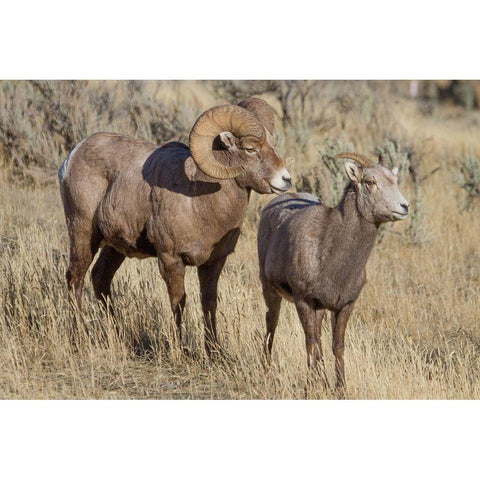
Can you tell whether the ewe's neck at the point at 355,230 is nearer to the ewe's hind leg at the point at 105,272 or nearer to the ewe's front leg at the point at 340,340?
the ewe's front leg at the point at 340,340

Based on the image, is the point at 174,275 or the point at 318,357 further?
the point at 174,275

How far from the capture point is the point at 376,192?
6.07 metres

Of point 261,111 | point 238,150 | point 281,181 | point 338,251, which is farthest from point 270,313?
point 261,111

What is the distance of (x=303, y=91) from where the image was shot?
1830cm

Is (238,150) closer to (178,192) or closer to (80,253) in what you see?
(178,192)

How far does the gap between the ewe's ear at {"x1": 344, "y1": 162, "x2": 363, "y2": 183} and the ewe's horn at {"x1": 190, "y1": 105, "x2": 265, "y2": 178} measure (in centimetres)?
84

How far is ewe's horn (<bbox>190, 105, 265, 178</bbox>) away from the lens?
6.61 metres

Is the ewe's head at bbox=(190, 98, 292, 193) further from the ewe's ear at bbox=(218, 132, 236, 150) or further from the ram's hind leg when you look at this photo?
the ram's hind leg

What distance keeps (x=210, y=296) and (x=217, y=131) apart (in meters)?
1.49

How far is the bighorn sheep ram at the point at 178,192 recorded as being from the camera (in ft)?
21.9

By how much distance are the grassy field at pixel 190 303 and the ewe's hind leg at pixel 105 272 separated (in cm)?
17

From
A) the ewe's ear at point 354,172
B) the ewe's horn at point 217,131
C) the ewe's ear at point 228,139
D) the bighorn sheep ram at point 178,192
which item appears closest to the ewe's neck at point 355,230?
the ewe's ear at point 354,172

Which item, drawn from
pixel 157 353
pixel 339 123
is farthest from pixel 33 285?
pixel 339 123

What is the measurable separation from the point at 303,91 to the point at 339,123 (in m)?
1.13
